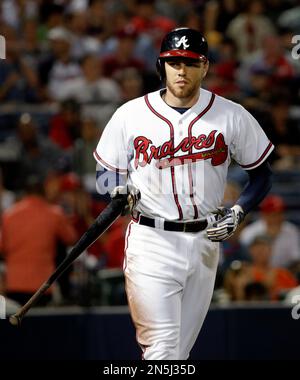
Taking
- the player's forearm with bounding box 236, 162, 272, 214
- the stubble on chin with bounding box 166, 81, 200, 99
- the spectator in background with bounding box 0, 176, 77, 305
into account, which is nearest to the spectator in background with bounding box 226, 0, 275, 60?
the spectator in background with bounding box 0, 176, 77, 305

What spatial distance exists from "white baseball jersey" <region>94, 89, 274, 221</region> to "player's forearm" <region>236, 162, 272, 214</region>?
0.27 feet

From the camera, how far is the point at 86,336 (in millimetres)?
8391

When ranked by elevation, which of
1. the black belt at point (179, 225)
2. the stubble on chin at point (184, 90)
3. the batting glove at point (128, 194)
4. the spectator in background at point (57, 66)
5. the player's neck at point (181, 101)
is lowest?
the black belt at point (179, 225)

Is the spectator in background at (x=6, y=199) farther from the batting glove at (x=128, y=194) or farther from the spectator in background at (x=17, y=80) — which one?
the batting glove at (x=128, y=194)

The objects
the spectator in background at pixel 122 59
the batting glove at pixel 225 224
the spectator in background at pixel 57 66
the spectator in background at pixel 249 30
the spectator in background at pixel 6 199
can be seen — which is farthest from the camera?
the spectator in background at pixel 249 30

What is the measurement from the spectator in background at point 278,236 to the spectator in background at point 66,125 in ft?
5.78

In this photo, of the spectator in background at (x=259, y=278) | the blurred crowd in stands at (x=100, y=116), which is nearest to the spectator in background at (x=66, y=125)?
the blurred crowd in stands at (x=100, y=116)

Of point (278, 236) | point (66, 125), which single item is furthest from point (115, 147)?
point (66, 125)

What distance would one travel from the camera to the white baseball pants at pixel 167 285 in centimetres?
534

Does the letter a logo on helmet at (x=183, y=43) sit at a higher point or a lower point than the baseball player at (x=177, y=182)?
higher

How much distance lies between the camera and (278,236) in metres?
9.30

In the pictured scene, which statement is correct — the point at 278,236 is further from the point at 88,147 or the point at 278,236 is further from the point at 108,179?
the point at 108,179

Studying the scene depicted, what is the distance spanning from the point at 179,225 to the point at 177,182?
0.69 feet

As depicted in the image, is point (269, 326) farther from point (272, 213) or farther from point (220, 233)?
point (220, 233)
